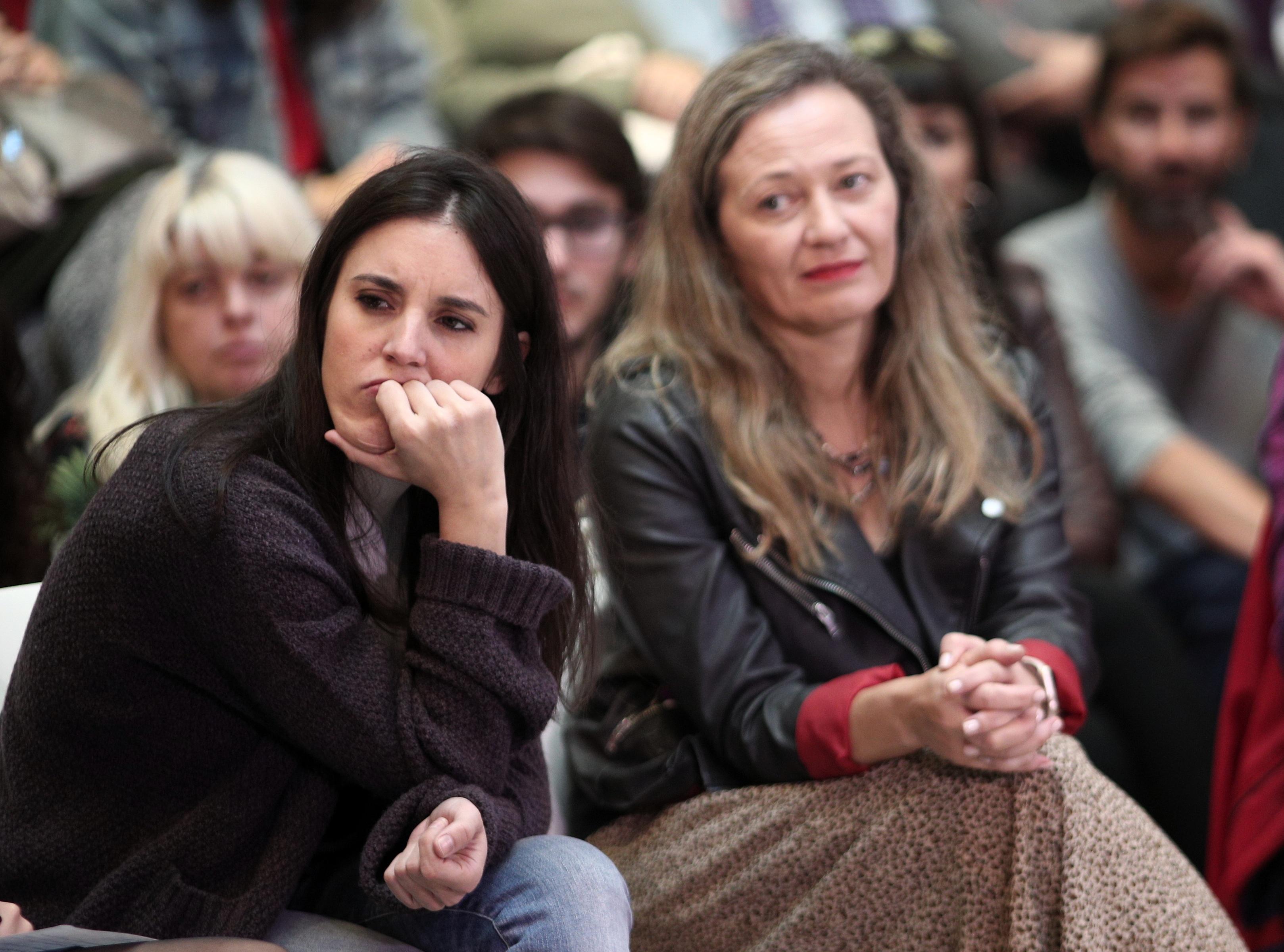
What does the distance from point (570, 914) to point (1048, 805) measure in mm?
505

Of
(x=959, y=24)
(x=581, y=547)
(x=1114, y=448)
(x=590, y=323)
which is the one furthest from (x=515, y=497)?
(x=959, y=24)

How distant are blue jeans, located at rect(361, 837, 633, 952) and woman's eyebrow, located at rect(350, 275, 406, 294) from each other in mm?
548

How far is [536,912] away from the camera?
4.15ft

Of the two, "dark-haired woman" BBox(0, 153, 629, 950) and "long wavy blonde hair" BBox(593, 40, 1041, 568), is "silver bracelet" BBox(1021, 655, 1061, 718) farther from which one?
"dark-haired woman" BBox(0, 153, 629, 950)

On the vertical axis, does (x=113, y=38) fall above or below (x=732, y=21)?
above

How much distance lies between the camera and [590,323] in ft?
7.59

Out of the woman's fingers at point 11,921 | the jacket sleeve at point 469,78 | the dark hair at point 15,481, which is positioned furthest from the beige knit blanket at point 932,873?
the jacket sleeve at point 469,78

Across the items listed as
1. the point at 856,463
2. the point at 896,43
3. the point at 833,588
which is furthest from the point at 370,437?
the point at 896,43

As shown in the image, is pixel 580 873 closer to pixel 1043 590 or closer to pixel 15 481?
pixel 1043 590

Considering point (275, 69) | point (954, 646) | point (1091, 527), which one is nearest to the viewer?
point (954, 646)

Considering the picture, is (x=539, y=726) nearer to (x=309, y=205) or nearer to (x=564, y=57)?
(x=309, y=205)

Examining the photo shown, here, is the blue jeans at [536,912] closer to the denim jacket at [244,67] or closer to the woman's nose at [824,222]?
the woman's nose at [824,222]

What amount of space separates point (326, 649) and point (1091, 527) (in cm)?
156

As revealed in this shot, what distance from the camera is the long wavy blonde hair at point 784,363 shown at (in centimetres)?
169
